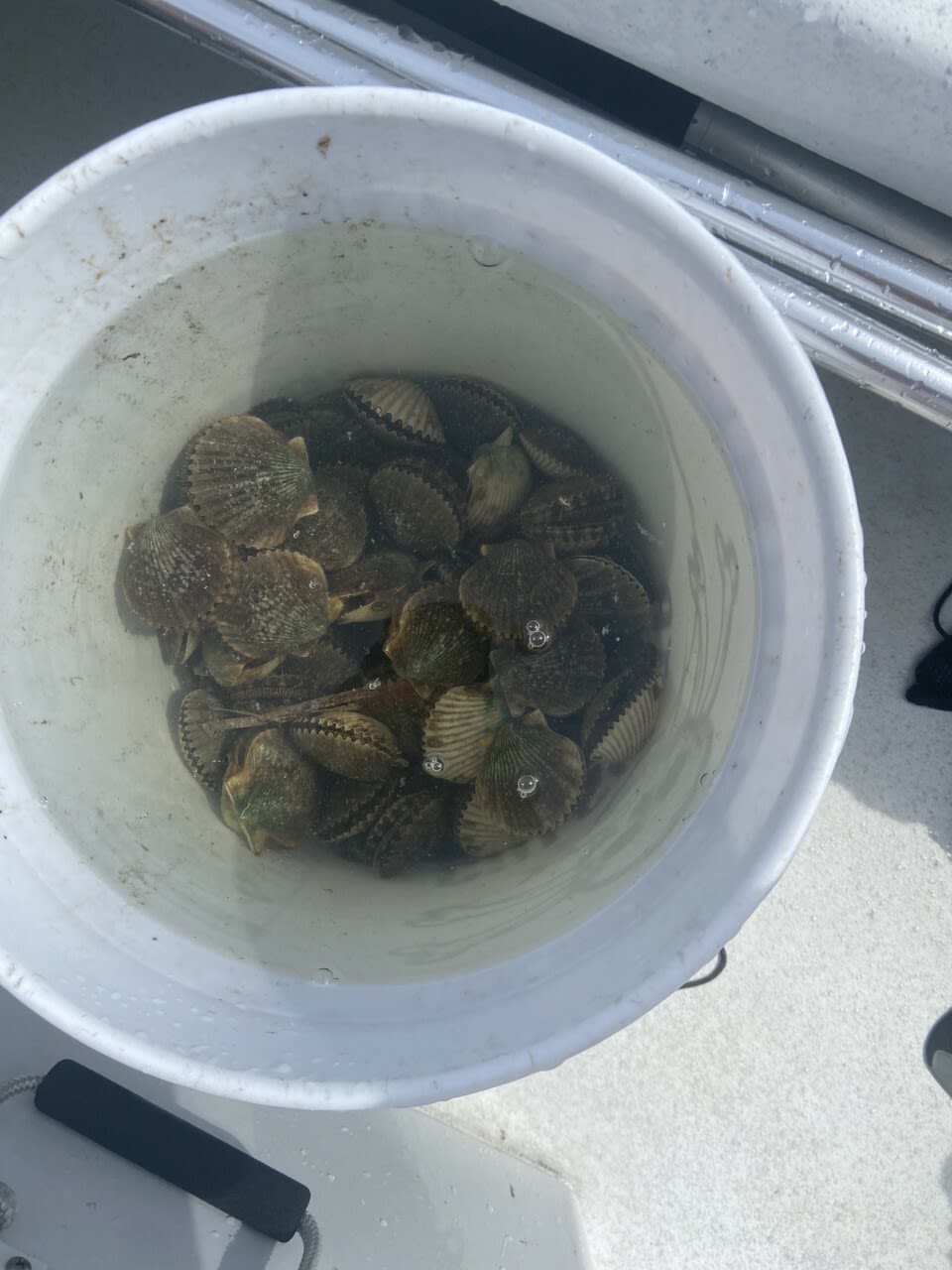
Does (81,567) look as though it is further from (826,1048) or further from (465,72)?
(826,1048)

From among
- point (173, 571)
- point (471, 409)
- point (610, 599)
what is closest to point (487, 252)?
point (471, 409)

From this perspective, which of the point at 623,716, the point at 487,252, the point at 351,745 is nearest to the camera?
the point at 487,252

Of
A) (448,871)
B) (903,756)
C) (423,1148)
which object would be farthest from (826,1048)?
(448,871)

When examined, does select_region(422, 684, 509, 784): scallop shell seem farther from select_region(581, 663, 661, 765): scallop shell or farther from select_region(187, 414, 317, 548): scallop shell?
select_region(187, 414, 317, 548): scallop shell

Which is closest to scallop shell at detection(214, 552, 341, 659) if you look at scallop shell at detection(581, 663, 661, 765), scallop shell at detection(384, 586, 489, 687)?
scallop shell at detection(384, 586, 489, 687)

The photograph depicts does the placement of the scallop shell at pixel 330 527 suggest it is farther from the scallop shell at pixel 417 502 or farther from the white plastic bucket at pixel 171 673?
the white plastic bucket at pixel 171 673

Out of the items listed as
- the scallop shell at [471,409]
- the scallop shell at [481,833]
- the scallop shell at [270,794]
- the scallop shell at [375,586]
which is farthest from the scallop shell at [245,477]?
the scallop shell at [481,833]

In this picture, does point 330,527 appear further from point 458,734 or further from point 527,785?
point 527,785
